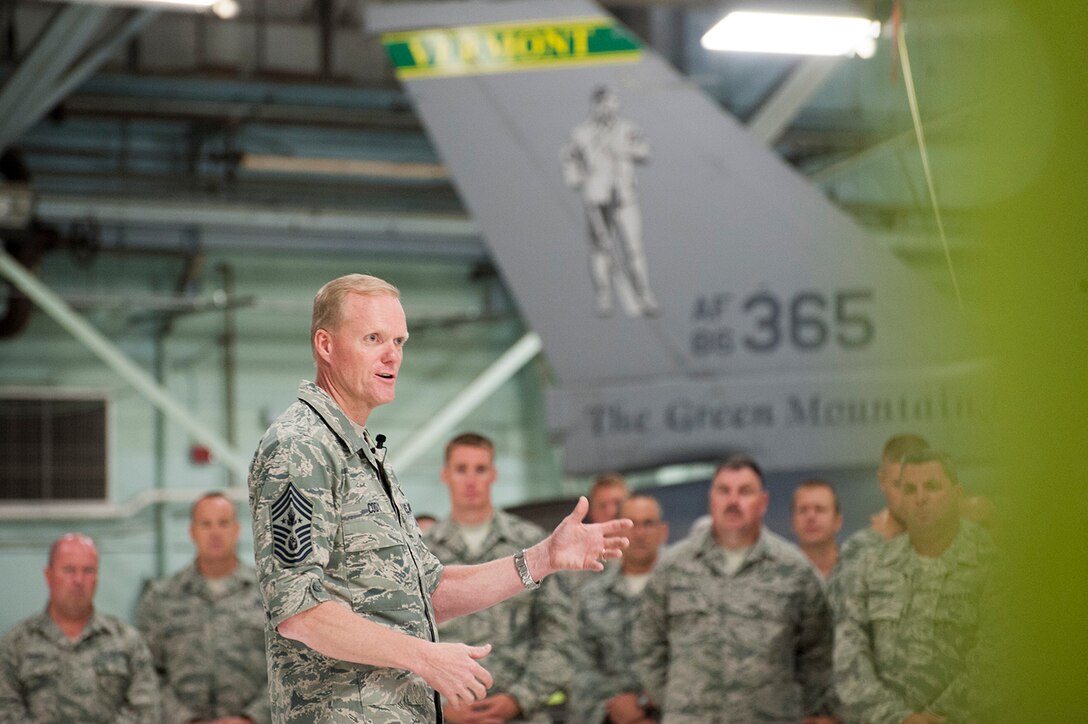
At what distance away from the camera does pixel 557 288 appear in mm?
6570

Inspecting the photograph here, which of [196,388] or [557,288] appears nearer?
[557,288]

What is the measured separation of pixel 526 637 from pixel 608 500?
170 centimetres

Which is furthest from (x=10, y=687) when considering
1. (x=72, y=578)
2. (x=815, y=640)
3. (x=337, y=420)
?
(x=337, y=420)

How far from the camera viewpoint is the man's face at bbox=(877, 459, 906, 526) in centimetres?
456

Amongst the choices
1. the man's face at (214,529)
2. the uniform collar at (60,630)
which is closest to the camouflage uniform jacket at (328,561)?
the uniform collar at (60,630)

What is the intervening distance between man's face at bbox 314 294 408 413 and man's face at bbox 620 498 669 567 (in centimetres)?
372

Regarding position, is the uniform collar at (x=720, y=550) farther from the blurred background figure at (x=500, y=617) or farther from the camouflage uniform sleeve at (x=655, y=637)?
the blurred background figure at (x=500, y=617)

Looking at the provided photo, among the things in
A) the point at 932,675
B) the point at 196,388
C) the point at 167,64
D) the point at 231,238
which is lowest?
the point at 932,675

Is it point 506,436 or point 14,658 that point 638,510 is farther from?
point 506,436

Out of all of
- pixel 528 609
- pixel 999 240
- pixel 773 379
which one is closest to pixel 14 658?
pixel 528 609

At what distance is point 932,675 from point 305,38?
10.9m

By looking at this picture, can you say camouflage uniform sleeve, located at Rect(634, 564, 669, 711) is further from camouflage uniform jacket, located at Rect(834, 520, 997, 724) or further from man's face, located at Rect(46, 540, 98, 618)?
man's face, located at Rect(46, 540, 98, 618)

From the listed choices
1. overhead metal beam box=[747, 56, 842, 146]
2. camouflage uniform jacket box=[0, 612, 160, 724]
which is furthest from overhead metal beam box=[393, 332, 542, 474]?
camouflage uniform jacket box=[0, 612, 160, 724]

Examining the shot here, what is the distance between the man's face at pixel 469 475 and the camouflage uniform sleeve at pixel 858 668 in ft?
5.22
